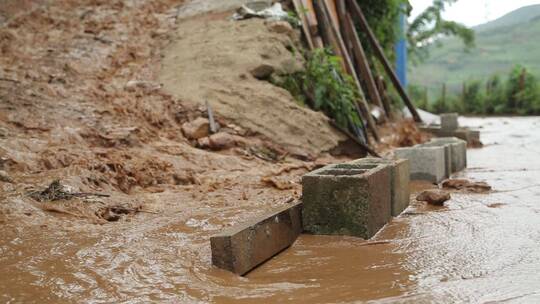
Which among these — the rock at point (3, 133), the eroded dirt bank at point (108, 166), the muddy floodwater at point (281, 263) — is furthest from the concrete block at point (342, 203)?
the rock at point (3, 133)

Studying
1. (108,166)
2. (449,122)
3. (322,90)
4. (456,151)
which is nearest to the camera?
(108,166)

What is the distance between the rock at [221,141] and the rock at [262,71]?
4.53 ft

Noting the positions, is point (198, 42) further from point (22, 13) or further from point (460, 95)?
point (460, 95)

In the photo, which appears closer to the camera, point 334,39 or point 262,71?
point 262,71

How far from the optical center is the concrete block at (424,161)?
550cm

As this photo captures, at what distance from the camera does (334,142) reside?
22.1ft

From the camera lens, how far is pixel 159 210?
3930 mm

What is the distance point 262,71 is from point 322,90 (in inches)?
34.4

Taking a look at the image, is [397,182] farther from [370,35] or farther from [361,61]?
[370,35]

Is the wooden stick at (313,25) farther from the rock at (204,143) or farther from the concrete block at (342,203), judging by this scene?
the concrete block at (342,203)

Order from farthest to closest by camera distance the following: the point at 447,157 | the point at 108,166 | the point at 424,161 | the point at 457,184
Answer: the point at 447,157 < the point at 424,161 < the point at 457,184 < the point at 108,166

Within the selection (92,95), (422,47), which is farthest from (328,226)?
(422,47)

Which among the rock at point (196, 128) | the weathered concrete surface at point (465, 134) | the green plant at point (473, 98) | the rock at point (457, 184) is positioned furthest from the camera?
the green plant at point (473, 98)

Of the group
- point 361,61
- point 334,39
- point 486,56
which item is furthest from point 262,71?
point 486,56
